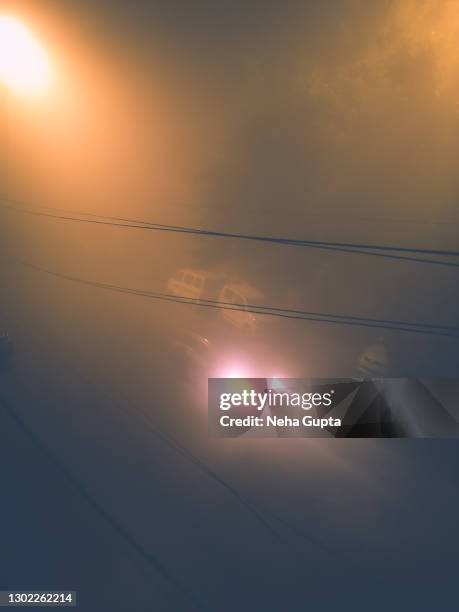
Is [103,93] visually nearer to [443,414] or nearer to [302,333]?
[302,333]

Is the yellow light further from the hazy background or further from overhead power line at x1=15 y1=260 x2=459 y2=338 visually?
overhead power line at x1=15 y1=260 x2=459 y2=338

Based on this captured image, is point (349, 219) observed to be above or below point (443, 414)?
above

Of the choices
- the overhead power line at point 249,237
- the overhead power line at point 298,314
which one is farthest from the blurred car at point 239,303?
the overhead power line at point 249,237

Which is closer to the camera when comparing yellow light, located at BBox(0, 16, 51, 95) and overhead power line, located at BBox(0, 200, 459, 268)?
overhead power line, located at BBox(0, 200, 459, 268)

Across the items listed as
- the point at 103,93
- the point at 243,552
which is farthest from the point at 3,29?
the point at 243,552

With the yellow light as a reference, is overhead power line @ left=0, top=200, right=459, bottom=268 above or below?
below

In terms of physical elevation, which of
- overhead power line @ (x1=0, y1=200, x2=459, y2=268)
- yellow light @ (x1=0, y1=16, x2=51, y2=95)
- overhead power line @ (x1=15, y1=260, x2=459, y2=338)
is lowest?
overhead power line @ (x1=15, y1=260, x2=459, y2=338)

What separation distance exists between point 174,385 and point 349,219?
1408 mm

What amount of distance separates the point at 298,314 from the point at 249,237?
535mm

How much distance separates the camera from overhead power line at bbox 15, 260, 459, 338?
3061 mm

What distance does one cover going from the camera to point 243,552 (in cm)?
303

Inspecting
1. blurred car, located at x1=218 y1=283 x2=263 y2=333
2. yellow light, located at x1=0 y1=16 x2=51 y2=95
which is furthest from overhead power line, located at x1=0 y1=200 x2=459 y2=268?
yellow light, located at x1=0 y1=16 x2=51 y2=95

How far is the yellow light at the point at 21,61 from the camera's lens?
10.5 feet

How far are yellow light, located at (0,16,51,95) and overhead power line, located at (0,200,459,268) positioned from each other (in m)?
0.71
